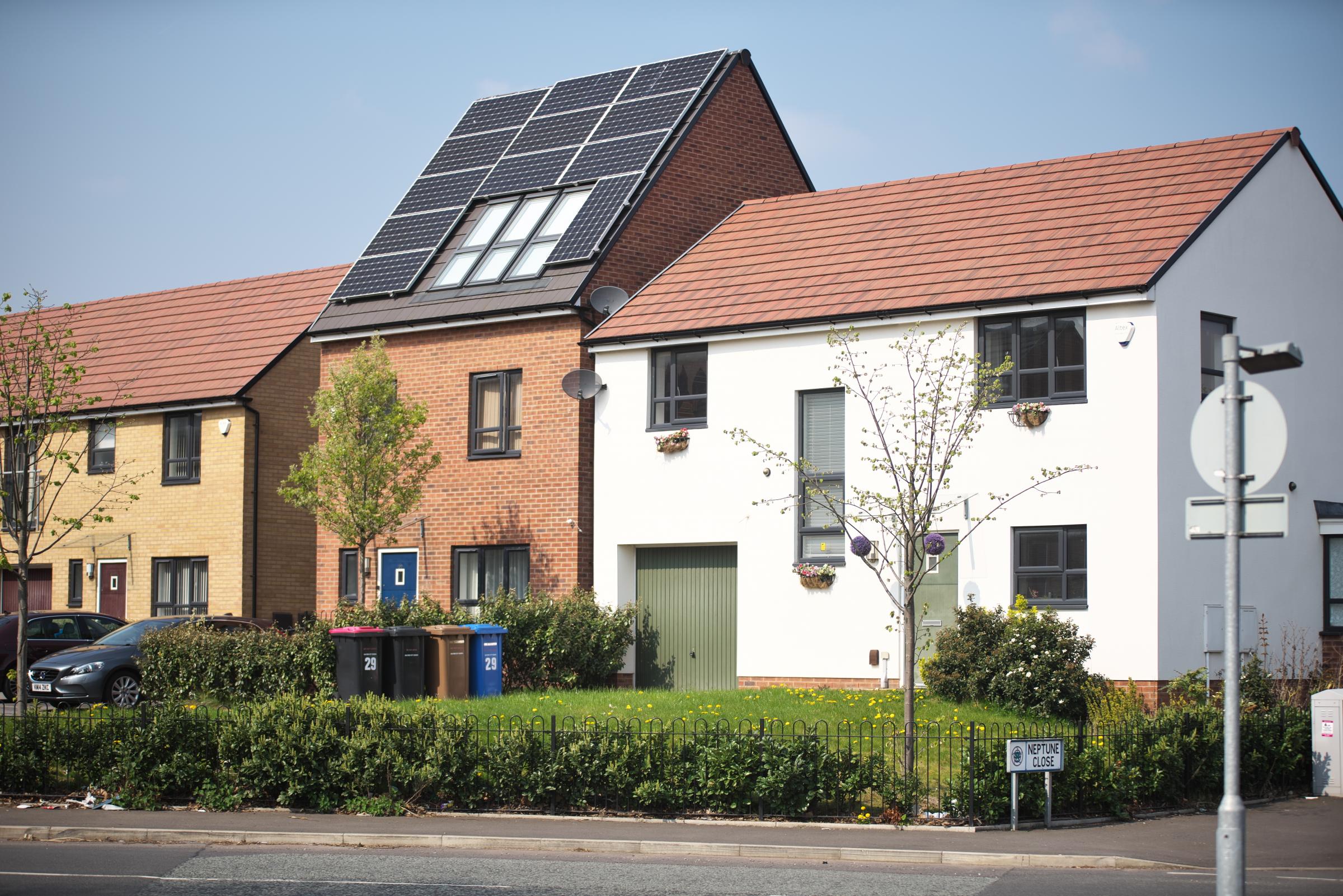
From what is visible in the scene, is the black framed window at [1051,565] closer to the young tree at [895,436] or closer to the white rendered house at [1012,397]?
the white rendered house at [1012,397]

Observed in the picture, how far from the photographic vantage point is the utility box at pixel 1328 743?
51.6 ft

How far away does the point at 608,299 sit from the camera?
82.3 feet

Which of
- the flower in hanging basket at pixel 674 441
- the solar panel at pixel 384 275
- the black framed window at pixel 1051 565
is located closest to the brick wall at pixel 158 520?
the solar panel at pixel 384 275

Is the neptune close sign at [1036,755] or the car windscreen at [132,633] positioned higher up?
the car windscreen at [132,633]

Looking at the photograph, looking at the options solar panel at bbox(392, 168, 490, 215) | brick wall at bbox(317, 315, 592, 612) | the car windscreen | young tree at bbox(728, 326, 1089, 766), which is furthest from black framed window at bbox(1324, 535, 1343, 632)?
the car windscreen

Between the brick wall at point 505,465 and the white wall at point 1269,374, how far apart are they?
9375 mm

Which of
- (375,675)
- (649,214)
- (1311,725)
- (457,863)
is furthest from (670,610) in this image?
(457,863)

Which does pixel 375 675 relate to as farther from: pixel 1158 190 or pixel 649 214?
pixel 1158 190

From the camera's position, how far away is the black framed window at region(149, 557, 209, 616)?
30.9 metres

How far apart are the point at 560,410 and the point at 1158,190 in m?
9.83

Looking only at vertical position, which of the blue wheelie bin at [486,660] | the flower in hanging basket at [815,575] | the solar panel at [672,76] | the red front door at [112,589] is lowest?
the blue wheelie bin at [486,660]

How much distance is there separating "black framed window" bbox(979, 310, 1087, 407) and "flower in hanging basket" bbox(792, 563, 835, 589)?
344 cm

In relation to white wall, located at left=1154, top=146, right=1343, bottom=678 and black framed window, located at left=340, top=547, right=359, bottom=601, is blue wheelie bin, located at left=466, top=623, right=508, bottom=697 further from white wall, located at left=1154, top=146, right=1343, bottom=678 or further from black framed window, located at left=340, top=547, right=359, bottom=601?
white wall, located at left=1154, top=146, right=1343, bottom=678

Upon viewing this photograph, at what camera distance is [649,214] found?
26.4m
